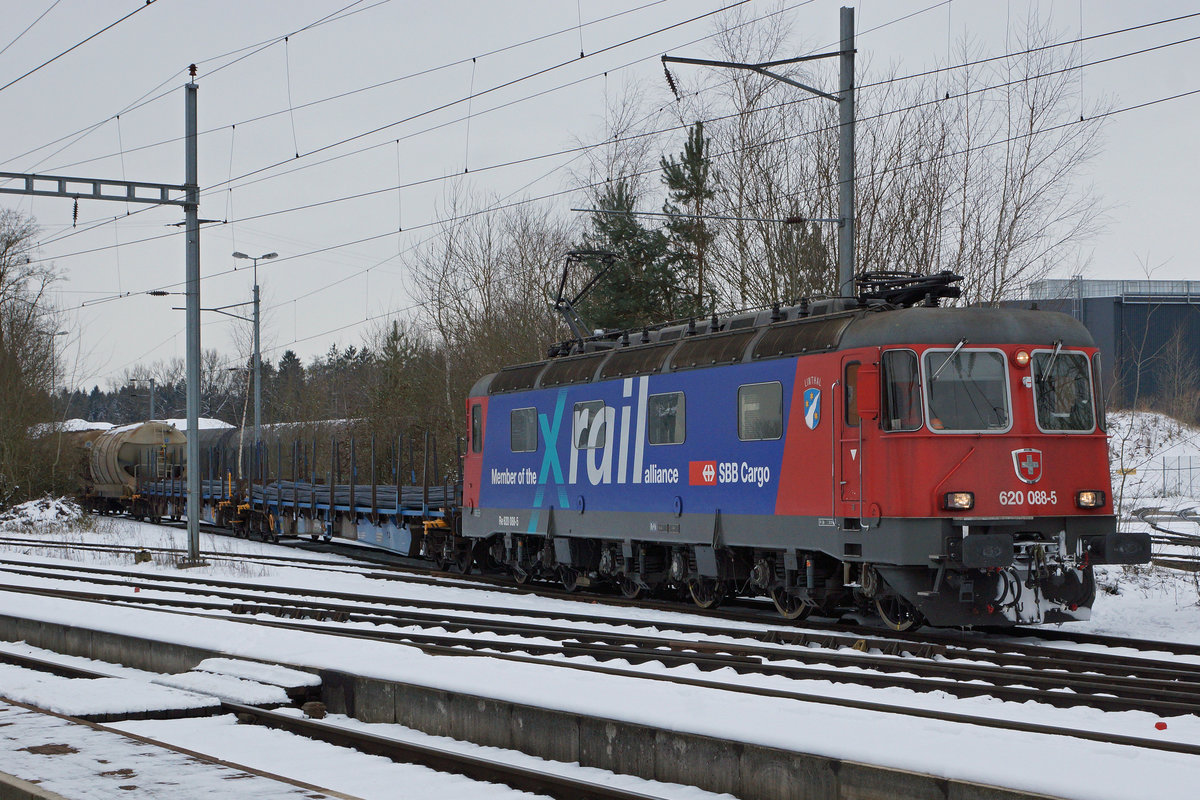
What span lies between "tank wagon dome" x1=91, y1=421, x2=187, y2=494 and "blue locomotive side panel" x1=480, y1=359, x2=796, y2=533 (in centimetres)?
2731

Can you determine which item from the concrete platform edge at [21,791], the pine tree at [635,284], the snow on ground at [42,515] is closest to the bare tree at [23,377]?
the snow on ground at [42,515]

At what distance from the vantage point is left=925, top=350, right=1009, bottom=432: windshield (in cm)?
1338

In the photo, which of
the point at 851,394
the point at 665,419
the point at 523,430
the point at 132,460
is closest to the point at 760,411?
the point at 851,394

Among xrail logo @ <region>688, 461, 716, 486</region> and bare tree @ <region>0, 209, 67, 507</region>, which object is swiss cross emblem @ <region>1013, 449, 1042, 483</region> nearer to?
xrail logo @ <region>688, 461, 716, 486</region>

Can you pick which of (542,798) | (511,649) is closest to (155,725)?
(542,798)

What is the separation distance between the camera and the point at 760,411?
1539 centimetres

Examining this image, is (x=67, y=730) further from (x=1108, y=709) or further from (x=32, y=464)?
(x=32, y=464)

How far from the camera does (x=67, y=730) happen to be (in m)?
8.10

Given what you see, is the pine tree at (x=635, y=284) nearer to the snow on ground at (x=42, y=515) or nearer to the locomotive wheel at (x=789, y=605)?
the locomotive wheel at (x=789, y=605)

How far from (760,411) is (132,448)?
118 feet

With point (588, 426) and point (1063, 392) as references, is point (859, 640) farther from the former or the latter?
point (588, 426)

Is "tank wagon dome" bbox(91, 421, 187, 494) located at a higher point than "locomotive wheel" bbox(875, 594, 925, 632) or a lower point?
higher

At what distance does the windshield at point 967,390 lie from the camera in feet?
43.9

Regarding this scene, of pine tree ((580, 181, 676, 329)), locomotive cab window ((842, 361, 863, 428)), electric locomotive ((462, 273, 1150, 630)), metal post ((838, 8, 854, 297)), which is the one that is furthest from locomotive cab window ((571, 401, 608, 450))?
pine tree ((580, 181, 676, 329))
